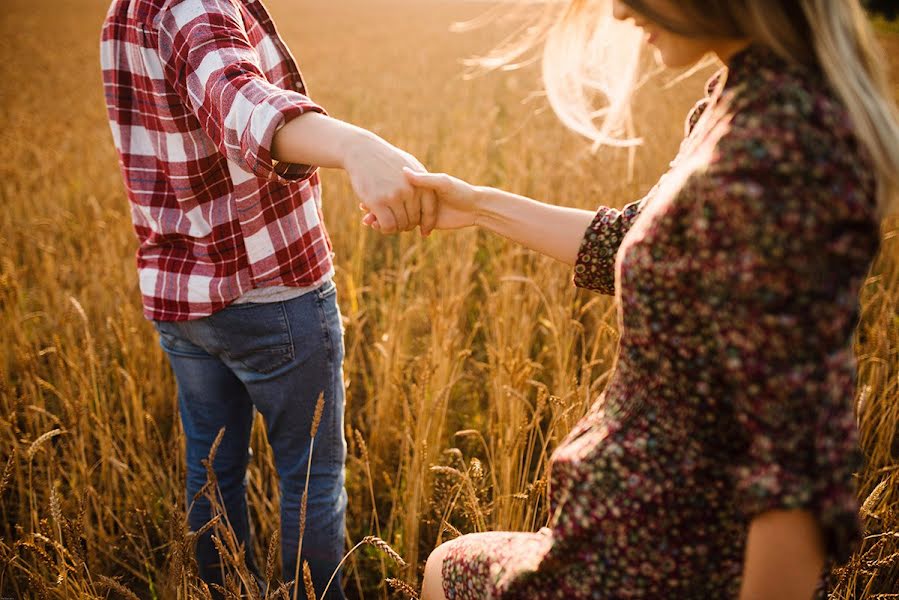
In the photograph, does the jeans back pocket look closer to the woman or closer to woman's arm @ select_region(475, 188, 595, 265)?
woman's arm @ select_region(475, 188, 595, 265)

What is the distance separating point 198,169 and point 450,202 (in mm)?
438

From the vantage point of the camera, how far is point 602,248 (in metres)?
1.00

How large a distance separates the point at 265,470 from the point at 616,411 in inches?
59.9

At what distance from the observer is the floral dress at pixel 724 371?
0.57m

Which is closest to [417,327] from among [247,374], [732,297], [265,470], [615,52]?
[265,470]

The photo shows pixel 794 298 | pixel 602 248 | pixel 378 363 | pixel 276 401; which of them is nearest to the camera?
pixel 794 298

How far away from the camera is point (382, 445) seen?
6.49 ft

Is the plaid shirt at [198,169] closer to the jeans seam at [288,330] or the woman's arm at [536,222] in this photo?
the jeans seam at [288,330]

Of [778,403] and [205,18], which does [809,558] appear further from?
[205,18]

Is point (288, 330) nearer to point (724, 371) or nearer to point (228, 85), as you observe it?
point (228, 85)

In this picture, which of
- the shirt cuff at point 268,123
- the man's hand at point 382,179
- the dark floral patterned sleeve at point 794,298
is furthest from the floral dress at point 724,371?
the shirt cuff at point 268,123

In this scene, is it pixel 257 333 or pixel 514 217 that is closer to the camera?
pixel 514 217

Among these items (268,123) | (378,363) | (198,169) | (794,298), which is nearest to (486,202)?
(268,123)

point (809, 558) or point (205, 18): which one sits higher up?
point (205, 18)
